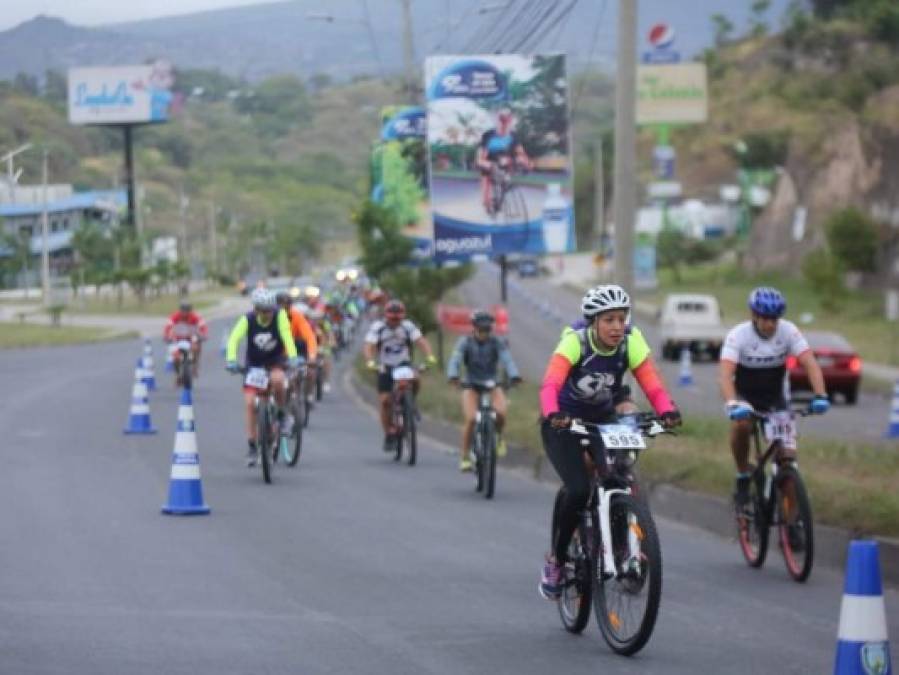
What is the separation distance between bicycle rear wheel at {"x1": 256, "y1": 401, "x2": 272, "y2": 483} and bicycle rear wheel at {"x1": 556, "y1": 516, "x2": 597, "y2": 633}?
29.8ft

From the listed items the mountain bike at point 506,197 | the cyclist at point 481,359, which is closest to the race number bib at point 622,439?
the cyclist at point 481,359

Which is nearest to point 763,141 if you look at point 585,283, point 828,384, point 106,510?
point 585,283

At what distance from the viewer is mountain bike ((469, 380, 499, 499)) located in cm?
1844

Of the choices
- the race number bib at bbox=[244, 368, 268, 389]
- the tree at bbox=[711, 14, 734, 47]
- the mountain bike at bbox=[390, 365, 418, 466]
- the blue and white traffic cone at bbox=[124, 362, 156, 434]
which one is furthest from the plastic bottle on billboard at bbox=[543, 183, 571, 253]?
the tree at bbox=[711, 14, 734, 47]

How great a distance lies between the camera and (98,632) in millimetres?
10102

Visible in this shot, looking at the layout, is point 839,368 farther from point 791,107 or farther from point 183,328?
point 791,107

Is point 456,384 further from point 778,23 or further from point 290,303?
point 778,23

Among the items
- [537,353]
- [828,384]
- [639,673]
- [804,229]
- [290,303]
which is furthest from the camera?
[804,229]

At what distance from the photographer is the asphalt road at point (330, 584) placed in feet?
31.3

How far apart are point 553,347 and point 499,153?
23505 millimetres

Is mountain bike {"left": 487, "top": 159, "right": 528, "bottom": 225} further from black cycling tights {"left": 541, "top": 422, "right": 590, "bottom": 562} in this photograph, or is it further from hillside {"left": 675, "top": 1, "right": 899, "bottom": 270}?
hillside {"left": 675, "top": 1, "right": 899, "bottom": 270}

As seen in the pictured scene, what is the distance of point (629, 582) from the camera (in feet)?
31.1

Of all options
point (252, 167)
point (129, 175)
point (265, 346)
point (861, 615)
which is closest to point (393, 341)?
point (265, 346)

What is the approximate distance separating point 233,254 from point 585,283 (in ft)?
93.3
